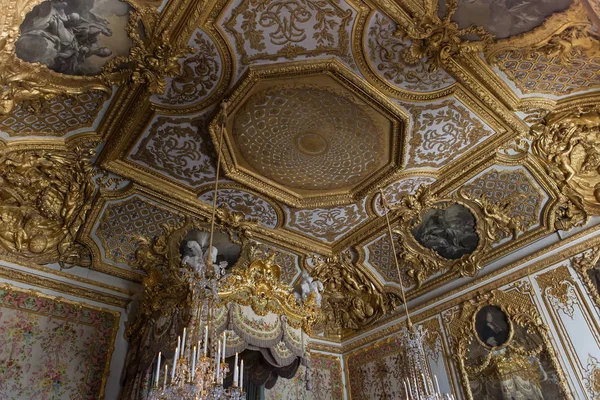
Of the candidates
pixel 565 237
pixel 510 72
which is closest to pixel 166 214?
pixel 510 72

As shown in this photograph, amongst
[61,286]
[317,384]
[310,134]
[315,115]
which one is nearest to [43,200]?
[61,286]

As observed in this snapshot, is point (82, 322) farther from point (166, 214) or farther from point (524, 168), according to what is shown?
point (524, 168)

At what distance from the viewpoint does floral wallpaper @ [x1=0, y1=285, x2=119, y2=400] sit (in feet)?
17.2

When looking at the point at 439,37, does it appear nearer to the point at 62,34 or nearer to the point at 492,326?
the point at 62,34

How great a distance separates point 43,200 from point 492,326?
7186 mm

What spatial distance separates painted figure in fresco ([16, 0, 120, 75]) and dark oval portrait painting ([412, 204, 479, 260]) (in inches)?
223

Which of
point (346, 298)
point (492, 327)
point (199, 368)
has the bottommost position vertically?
point (199, 368)

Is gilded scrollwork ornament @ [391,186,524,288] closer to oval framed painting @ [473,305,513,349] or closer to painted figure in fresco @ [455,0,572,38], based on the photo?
oval framed painting @ [473,305,513,349]

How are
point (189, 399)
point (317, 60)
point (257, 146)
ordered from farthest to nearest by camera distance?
1. point (257, 146)
2. point (317, 60)
3. point (189, 399)

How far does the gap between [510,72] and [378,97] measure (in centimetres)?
162

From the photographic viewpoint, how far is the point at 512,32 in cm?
442

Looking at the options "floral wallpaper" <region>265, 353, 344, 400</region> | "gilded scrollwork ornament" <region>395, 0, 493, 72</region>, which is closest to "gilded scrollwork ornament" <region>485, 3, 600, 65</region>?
"gilded scrollwork ornament" <region>395, 0, 493, 72</region>

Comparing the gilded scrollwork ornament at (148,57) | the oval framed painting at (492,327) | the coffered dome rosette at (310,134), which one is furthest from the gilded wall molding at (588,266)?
the gilded scrollwork ornament at (148,57)

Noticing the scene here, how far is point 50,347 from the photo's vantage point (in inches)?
221
